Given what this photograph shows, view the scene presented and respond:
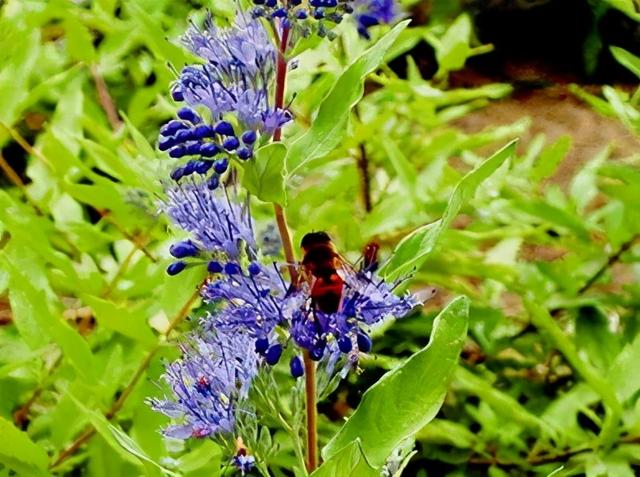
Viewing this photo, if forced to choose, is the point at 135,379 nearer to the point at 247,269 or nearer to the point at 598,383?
the point at 247,269

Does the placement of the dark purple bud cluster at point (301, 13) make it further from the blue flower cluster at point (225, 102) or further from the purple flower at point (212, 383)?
the purple flower at point (212, 383)

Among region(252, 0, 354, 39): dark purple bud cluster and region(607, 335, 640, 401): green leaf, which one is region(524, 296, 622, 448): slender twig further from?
region(252, 0, 354, 39): dark purple bud cluster

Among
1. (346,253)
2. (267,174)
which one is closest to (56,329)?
(267,174)

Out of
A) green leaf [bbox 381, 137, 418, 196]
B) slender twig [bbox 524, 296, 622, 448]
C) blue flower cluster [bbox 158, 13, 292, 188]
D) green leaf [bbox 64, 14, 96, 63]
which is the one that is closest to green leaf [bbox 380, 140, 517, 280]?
blue flower cluster [bbox 158, 13, 292, 188]

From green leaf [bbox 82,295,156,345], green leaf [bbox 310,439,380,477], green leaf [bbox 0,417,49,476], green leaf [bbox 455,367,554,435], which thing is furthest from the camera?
green leaf [bbox 455,367,554,435]

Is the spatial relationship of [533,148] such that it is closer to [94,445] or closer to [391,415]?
[94,445]

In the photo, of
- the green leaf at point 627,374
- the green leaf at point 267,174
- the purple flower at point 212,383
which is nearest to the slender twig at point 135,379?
the purple flower at point 212,383
